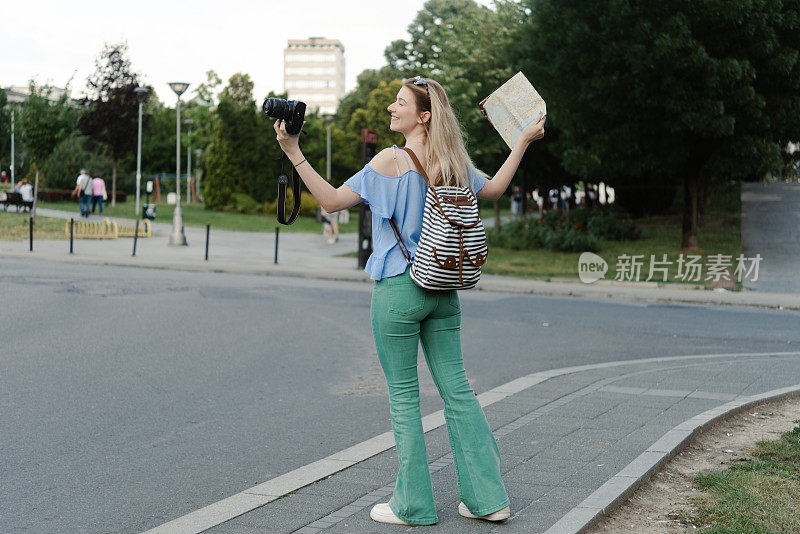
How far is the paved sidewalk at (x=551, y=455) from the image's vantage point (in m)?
4.14

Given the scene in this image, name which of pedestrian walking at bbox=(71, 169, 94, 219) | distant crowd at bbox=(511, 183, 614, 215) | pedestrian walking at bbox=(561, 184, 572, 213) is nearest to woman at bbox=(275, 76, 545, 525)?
pedestrian walking at bbox=(71, 169, 94, 219)

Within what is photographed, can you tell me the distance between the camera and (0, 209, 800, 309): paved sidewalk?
16.7m

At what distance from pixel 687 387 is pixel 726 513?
11.0 feet

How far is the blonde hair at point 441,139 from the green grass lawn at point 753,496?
6.06 ft

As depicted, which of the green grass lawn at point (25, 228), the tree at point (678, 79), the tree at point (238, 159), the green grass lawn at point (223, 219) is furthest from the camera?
the tree at point (238, 159)

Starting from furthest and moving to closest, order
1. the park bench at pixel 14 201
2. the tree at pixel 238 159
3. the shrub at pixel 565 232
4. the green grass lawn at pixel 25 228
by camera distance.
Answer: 1. the tree at pixel 238 159
2. the park bench at pixel 14 201
3. the green grass lawn at pixel 25 228
4. the shrub at pixel 565 232

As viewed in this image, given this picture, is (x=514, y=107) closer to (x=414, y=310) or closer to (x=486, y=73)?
(x=414, y=310)

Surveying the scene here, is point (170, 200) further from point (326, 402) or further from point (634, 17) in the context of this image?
point (326, 402)

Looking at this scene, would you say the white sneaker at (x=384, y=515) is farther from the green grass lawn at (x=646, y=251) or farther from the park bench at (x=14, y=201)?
the park bench at (x=14, y=201)

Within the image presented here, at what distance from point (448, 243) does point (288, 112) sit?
840 millimetres

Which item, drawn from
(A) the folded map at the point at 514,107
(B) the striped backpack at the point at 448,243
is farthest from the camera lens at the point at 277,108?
(A) the folded map at the point at 514,107

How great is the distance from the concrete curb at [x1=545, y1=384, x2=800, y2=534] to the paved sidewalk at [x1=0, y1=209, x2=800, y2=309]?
9998 millimetres

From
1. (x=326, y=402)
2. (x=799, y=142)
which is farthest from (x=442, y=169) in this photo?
(x=799, y=142)

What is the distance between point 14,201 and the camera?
35781 mm
